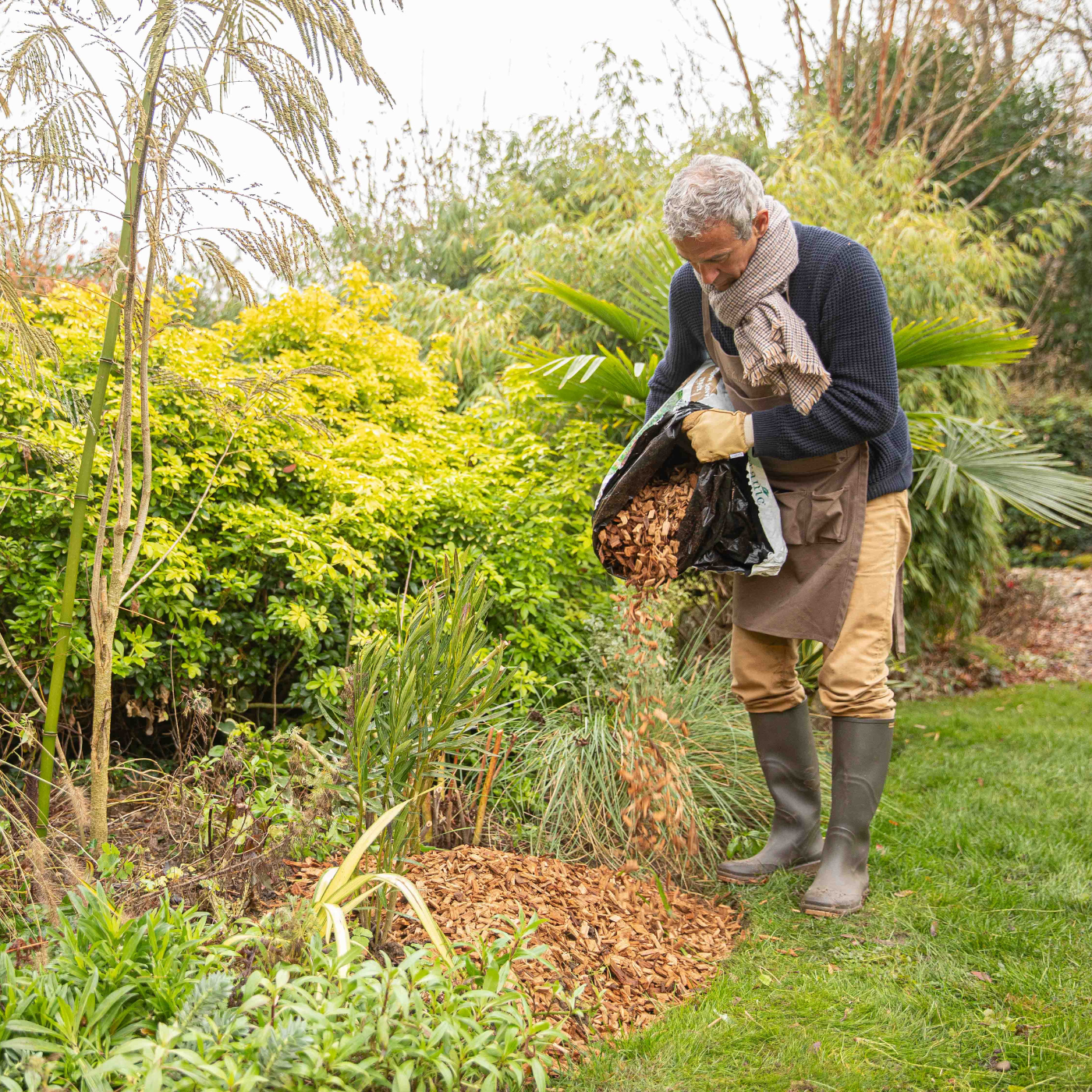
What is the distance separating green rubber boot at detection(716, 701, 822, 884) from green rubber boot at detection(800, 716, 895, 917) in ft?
0.69

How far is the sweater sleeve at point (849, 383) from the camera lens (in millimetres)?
2404

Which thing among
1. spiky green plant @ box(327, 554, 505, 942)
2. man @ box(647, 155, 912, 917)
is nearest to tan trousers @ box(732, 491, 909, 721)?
man @ box(647, 155, 912, 917)

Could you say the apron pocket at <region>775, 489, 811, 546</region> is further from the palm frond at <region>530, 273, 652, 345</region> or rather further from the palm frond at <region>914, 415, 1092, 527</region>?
the palm frond at <region>914, 415, 1092, 527</region>

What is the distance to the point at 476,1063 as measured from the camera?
1607 millimetres

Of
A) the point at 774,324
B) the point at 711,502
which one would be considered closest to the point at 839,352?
the point at 774,324

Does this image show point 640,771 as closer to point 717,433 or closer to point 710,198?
point 717,433

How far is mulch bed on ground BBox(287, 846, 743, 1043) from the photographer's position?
2.07 metres

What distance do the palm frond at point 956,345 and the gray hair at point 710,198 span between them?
164 cm

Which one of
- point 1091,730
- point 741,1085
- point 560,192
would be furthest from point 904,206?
point 741,1085

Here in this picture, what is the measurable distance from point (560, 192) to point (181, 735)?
7.31 m

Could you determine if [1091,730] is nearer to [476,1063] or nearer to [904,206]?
[904,206]

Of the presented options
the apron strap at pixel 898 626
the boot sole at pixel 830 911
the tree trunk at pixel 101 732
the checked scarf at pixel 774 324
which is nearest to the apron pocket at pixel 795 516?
the checked scarf at pixel 774 324

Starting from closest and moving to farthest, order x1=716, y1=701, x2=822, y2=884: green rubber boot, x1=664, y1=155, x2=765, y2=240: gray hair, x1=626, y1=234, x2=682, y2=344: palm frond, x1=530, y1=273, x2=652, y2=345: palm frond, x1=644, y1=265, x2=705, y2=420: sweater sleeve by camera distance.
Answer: x1=664, y1=155, x2=765, y2=240: gray hair → x1=644, y1=265, x2=705, y2=420: sweater sleeve → x1=716, y1=701, x2=822, y2=884: green rubber boot → x1=530, y1=273, x2=652, y2=345: palm frond → x1=626, y1=234, x2=682, y2=344: palm frond

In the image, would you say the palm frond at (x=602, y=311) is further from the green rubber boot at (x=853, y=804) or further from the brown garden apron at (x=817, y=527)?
the green rubber boot at (x=853, y=804)
